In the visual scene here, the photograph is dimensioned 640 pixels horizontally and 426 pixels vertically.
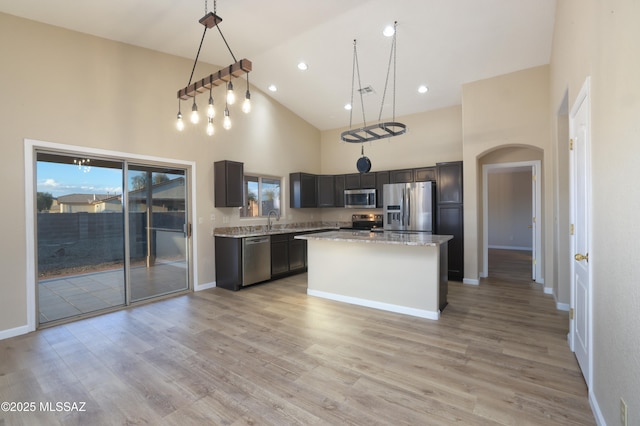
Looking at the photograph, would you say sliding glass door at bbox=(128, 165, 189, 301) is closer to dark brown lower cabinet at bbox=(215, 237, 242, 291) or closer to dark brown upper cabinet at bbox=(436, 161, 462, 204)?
dark brown lower cabinet at bbox=(215, 237, 242, 291)

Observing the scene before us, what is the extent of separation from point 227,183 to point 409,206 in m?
3.52

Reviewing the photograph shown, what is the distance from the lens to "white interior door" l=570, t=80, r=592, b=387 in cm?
218

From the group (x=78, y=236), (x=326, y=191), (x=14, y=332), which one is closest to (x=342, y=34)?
(x=326, y=191)

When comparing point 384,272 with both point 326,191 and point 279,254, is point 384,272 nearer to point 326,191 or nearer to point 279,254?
point 279,254

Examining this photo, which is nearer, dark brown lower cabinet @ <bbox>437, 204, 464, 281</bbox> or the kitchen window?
dark brown lower cabinet @ <bbox>437, 204, 464, 281</bbox>

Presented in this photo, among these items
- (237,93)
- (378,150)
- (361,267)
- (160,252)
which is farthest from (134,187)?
(378,150)

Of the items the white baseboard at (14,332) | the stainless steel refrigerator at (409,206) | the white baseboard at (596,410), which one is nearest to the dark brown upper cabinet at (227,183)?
the white baseboard at (14,332)

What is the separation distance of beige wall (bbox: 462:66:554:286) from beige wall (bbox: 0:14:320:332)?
4229 millimetres

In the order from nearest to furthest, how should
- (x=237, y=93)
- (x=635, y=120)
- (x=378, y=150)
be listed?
(x=635, y=120)
(x=237, y=93)
(x=378, y=150)

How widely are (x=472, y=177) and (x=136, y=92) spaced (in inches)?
220

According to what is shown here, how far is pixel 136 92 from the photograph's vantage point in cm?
430

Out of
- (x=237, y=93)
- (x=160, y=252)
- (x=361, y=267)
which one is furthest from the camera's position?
(x=237, y=93)

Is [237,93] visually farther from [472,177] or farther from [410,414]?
[410,414]

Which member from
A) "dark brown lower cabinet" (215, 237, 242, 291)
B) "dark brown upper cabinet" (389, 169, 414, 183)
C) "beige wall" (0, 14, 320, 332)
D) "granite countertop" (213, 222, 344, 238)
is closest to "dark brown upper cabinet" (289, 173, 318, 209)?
"granite countertop" (213, 222, 344, 238)
